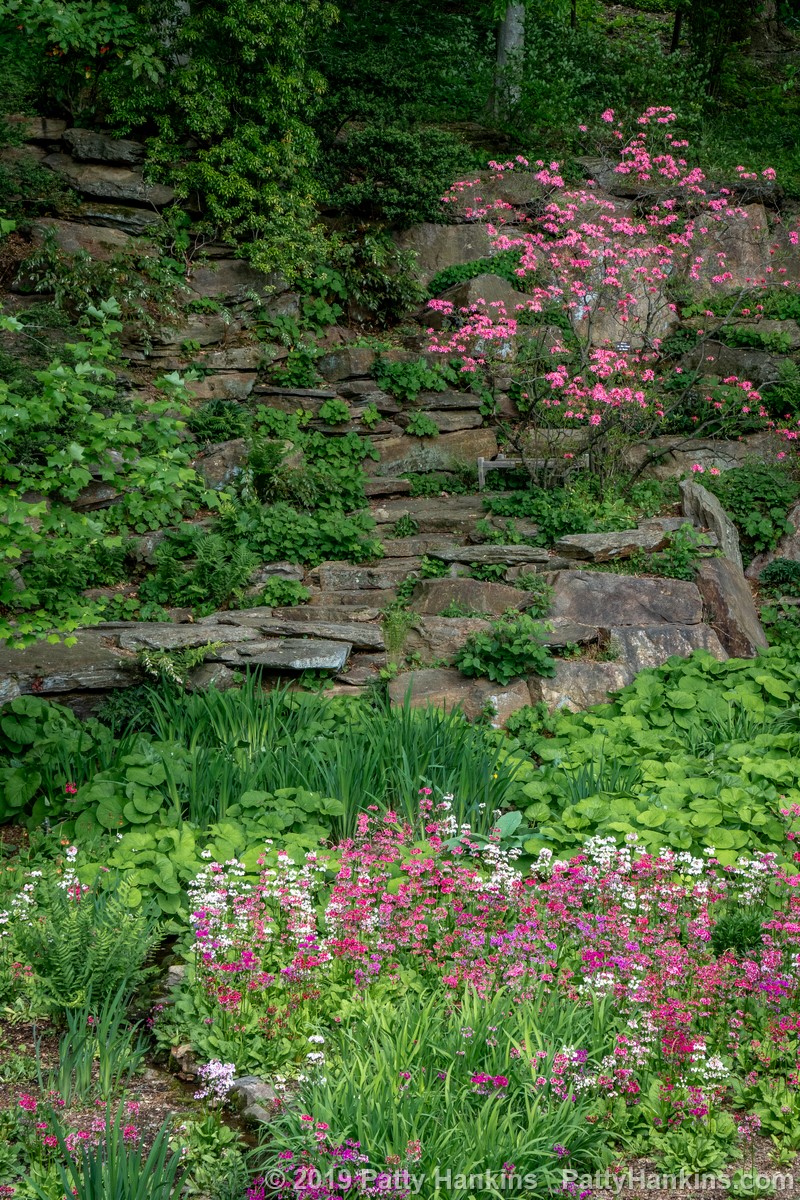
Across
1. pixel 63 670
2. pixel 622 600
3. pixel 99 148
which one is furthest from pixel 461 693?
pixel 99 148

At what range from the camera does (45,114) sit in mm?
11695

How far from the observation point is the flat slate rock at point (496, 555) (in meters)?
8.72

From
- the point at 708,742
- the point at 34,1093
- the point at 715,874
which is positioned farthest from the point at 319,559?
the point at 34,1093

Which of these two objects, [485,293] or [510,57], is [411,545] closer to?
[485,293]

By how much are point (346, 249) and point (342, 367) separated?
5.18 feet

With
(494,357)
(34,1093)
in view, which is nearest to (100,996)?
(34,1093)

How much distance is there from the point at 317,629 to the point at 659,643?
2754 mm

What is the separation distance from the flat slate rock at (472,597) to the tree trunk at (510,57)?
9296mm

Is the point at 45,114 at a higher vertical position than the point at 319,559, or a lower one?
higher

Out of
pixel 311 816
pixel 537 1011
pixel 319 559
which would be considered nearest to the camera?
pixel 537 1011

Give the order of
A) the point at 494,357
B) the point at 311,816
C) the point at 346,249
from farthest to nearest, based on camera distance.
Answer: the point at 346,249, the point at 494,357, the point at 311,816

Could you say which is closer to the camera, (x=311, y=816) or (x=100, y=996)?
(x=100, y=996)

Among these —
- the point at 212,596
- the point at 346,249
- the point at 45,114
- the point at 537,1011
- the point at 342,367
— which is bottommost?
the point at 212,596

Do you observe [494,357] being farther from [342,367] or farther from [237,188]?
[237,188]
